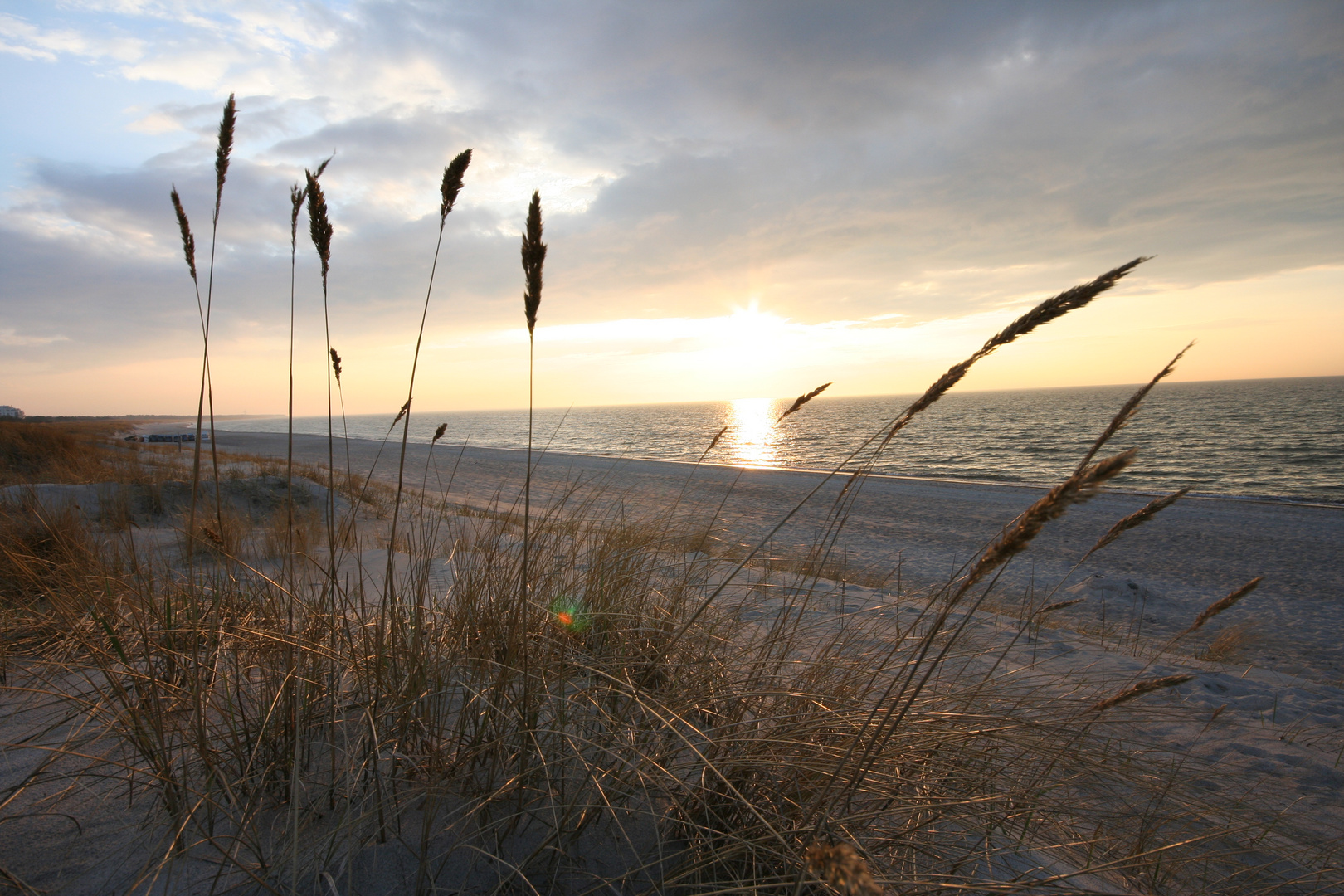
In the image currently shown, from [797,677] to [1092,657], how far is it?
3466 mm

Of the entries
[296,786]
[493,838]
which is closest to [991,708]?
[493,838]

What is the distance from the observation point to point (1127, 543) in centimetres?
1038

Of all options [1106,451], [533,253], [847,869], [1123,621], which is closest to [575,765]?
[847,869]

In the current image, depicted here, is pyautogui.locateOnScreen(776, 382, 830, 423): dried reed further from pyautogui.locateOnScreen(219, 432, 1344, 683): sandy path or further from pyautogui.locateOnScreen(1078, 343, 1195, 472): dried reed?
pyautogui.locateOnScreen(1078, 343, 1195, 472): dried reed

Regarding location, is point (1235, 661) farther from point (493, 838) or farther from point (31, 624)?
point (31, 624)

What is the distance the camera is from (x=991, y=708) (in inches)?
78.2

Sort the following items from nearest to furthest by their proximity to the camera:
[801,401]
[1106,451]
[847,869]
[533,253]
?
[847,869], [533,253], [801,401], [1106,451]

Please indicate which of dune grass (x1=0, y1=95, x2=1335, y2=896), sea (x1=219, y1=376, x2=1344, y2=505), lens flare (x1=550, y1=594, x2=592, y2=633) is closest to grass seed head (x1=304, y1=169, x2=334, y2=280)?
dune grass (x1=0, y1=95, x2=1335, y2=896)

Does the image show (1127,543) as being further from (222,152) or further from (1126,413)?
(222,152)

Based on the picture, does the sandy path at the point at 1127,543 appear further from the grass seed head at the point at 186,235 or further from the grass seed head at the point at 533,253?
the grass seed head at the point at 186,235

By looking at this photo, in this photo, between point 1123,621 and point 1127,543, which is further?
point 1127,543

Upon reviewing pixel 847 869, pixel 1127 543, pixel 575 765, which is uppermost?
pixel 847 869

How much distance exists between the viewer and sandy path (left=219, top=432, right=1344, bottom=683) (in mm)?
6301

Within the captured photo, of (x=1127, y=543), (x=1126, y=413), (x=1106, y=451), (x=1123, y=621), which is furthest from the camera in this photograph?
(x=1106, y=451)
